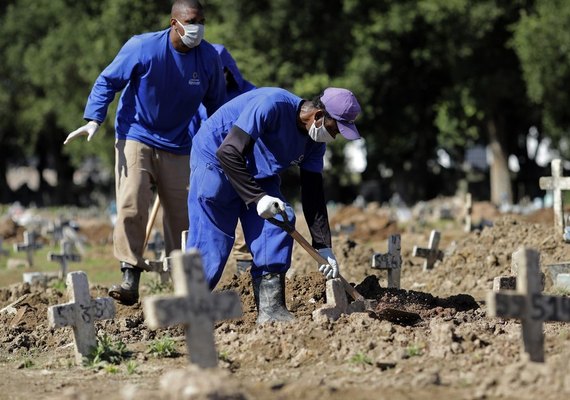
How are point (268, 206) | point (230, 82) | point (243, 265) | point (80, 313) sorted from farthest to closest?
point (243, 265) < point (230, 82) < point (268, 206) < point (80, 313)

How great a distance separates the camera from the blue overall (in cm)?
831

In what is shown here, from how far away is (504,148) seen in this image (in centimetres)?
3416

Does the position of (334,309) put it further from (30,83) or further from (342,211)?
(30,83)

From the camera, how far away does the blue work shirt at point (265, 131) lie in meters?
8.16

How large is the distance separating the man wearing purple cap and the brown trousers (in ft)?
5.28

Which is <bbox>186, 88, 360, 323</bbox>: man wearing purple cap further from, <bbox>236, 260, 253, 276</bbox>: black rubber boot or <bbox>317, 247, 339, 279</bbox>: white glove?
<bbox>236, 260, 253, 276</bbox>: black rubber boot

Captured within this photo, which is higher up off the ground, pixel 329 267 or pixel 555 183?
pixel 555 183

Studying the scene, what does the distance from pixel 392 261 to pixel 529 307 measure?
4.33m

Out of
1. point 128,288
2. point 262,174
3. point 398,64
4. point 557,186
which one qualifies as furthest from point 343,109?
point 398,64

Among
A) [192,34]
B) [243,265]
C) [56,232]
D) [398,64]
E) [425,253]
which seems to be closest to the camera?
[192,34]

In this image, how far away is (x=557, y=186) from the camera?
14180 millimetres

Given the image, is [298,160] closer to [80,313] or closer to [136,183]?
[80,313]

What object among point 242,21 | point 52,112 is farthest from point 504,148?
point 52,112

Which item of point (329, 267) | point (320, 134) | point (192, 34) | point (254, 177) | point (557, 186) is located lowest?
point (329, 267)
